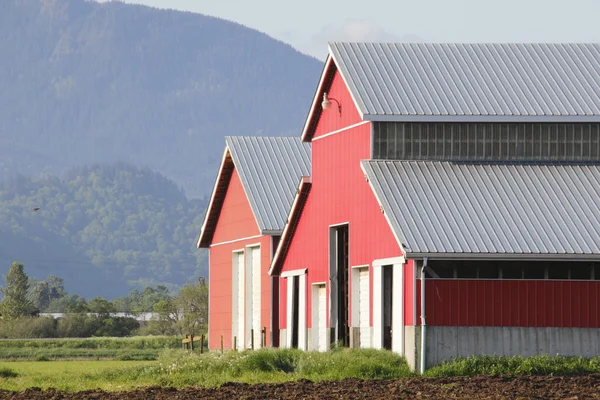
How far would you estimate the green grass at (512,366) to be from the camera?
3309 centimetres

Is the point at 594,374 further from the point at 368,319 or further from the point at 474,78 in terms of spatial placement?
the point at 474,78

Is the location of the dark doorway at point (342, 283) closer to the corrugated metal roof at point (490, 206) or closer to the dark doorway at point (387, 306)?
the dark doorway at point (387, 306)

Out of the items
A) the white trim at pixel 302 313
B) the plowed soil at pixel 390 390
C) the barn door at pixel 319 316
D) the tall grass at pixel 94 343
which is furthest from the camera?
the tall grass at pixel 94 343

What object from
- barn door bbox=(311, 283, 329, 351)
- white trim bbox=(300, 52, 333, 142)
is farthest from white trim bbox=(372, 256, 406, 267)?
white trim bbox=(300, 52, 333, 142)

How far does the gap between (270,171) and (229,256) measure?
4572 millimetres

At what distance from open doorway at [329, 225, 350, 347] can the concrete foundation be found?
6.87m

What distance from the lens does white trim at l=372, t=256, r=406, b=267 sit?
3464 cm

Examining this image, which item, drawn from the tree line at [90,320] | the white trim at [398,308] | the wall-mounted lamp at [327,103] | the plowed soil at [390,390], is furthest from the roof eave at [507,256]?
the tree line at [90,320]

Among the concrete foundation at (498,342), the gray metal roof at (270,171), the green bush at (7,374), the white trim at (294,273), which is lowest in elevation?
Result: the green bush at (7,374)

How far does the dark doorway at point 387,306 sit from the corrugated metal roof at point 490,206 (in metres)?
2.40

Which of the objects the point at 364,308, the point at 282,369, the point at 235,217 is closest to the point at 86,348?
the point at 235,217

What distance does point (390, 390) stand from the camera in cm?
2770

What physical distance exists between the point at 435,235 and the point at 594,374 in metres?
5.36

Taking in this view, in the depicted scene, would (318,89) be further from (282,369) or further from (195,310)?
(195,310)
